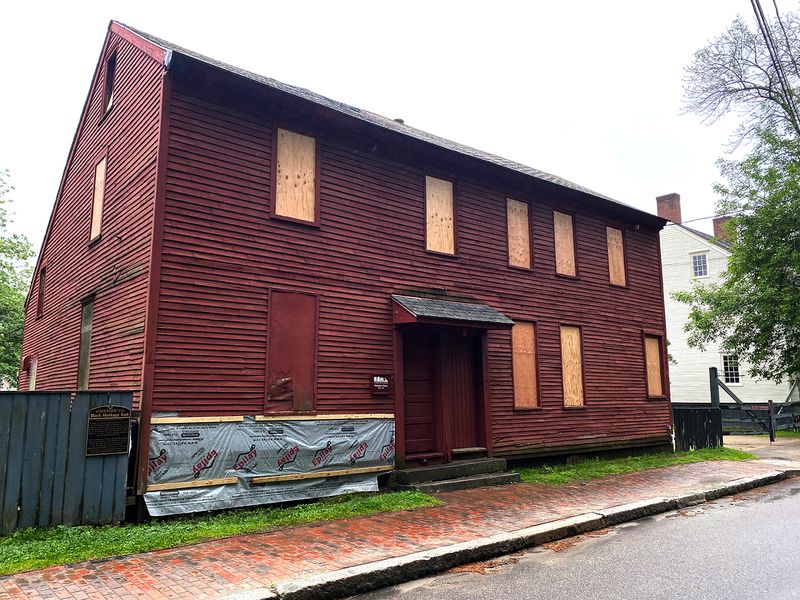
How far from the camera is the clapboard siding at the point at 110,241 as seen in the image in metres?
9.37

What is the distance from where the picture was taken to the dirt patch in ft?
23.3

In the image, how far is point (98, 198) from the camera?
12227mm

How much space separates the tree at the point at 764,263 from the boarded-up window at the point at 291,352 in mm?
19859

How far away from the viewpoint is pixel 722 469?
13422 mm

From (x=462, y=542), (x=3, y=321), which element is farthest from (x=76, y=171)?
(x=3, y=321)

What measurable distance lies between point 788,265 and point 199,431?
23566 mm

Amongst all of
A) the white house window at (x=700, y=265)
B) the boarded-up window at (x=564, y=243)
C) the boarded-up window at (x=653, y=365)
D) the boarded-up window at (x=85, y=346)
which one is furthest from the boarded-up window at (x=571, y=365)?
the white house window at (x=700, y=265)

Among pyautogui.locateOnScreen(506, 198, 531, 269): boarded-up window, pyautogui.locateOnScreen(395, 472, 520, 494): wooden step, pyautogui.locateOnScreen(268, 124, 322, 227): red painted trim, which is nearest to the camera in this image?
pyautogui.locateOnScreen(268, 124, 322, 227): red painted trim

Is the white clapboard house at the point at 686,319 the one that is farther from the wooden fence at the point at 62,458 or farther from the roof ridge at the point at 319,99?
the wooden fence at the point at 62,458

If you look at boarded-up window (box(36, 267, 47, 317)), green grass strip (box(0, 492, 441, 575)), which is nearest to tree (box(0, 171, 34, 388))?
boarded-up window (box(36, 267, 47, 317))

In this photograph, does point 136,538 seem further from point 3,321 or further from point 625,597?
point 3,321

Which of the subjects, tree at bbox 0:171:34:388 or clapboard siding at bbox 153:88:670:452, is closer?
clapboard siding at bbox 153:88:670:452

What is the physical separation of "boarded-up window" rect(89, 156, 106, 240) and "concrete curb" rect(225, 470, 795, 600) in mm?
9002

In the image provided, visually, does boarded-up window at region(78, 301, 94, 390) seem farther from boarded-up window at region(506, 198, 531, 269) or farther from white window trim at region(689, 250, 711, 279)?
white window trim at region(689, 250, 711, 279)
